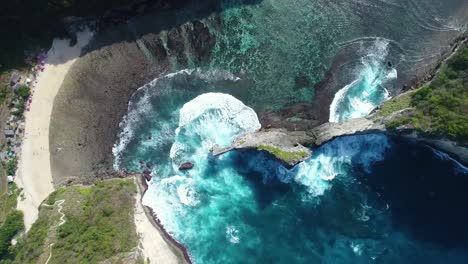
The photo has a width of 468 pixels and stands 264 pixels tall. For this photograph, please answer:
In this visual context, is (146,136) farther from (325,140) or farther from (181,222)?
(325,140)

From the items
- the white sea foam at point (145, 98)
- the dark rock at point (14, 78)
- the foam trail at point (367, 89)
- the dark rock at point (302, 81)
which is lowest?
the foam trail at point (367, 89)

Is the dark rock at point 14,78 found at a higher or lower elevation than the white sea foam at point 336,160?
higher

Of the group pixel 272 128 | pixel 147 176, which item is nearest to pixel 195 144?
pixel 147 176

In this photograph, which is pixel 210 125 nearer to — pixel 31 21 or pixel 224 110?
pixel 224 110

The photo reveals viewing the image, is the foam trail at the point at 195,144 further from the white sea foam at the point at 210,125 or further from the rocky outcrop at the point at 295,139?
the rocky outcrop at the point at 295,139

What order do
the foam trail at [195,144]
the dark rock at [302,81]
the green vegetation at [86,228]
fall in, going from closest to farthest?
the green vegetation at [86,228], the foam trail at [195,144], the dark rock at [302,81]

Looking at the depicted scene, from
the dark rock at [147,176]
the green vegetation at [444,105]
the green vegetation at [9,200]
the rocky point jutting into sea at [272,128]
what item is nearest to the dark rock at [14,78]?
the rocky point jutting into sea at [272,128]
